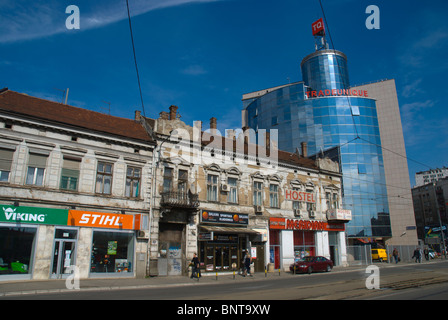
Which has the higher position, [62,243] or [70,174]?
[70,174]

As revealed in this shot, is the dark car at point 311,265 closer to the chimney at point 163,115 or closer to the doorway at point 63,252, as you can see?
the chimney at point 163,115

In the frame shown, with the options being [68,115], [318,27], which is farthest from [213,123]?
[318,27]

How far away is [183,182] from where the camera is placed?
25516 mm

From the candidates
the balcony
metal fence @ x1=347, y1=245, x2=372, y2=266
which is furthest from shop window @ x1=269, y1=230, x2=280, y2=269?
metal fence @ x1=347, y1=245, x2=372, y2=266

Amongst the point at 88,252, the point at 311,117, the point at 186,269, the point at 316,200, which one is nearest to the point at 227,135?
the point at 316,200

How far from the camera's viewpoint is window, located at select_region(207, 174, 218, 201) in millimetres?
26770

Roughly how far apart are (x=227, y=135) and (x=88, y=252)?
17239 mm

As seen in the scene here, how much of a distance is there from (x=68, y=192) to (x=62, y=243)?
9.85 ft

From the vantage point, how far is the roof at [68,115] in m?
20.4

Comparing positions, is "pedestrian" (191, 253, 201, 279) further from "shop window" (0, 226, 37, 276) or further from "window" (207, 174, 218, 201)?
"shop window" (0, 226, 37, 276)

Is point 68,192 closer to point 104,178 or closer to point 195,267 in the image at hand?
point 104,178

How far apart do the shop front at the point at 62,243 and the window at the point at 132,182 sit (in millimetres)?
1589

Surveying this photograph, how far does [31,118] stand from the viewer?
19641mm
